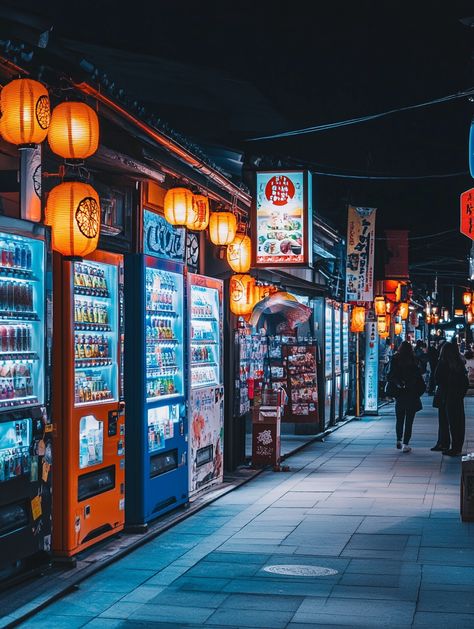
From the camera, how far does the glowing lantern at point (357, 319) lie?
92.8ft

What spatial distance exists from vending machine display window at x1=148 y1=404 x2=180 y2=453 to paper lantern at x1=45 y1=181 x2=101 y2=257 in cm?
314

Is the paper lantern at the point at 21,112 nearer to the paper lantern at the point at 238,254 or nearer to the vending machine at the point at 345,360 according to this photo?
the paper lantern at the point at 238,254

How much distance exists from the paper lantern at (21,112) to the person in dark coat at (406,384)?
42.2 feet

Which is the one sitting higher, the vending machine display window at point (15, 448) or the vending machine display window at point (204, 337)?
the vending machine display window at point (204, 337)

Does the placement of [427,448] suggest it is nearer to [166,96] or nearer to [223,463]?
[223,463]

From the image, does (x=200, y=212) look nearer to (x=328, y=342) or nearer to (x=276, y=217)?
(x=276, y=217)

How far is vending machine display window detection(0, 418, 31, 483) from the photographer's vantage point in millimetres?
7930

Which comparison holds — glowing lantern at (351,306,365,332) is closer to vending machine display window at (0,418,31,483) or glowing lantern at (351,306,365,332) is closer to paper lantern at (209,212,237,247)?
paper lantern at (209,212,237,247)

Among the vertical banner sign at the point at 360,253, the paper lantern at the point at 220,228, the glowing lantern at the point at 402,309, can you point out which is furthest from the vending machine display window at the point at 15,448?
the glowing lantern at the point at 402,309

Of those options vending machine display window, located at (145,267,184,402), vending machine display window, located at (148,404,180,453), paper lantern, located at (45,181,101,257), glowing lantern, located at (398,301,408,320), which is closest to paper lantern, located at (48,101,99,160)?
paper lantern, located at (45,181,101,257)

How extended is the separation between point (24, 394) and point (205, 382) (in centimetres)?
586

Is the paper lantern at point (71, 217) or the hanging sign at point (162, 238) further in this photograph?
the hanging sign at point (162, 238)

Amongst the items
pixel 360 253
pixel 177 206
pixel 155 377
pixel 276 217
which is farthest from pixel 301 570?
pixel 360 253

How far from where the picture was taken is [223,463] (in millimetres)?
16031
